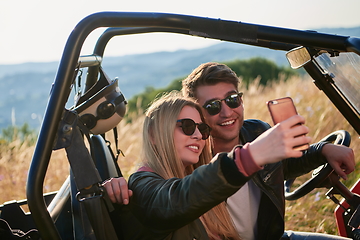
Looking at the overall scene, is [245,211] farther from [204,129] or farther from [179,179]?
[179,179]

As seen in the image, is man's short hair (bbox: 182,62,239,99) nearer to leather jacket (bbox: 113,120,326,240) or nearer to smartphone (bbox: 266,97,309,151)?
leather jacket (bbox: 113,120,326,240)

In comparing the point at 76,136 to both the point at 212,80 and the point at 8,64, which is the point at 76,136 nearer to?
the point at 212,80

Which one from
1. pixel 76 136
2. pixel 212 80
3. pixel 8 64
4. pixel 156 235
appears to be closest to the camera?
pixel 76 136

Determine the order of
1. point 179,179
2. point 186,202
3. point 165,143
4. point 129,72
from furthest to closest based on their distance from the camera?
point 129,72
point 165,143
point 179,179
point 186,202

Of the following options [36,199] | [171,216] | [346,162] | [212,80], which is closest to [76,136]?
[36,199]

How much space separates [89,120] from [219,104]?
2.93 feet

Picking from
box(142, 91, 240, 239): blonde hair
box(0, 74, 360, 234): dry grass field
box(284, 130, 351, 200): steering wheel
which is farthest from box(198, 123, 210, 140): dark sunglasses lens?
box(284, 130, 351, 200): steering wheel

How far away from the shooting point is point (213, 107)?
2389 millimetres

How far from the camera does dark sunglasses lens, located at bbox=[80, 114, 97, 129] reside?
1679 millimetres

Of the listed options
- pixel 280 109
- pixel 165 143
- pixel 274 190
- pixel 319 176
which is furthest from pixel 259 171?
pixel 280 109

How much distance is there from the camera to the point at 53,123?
1.36 meters

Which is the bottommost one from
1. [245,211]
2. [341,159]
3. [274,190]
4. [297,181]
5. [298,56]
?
[297,181]

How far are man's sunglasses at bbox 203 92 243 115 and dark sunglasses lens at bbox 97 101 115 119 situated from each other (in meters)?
0.78

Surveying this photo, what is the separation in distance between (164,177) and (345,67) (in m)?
0.86
